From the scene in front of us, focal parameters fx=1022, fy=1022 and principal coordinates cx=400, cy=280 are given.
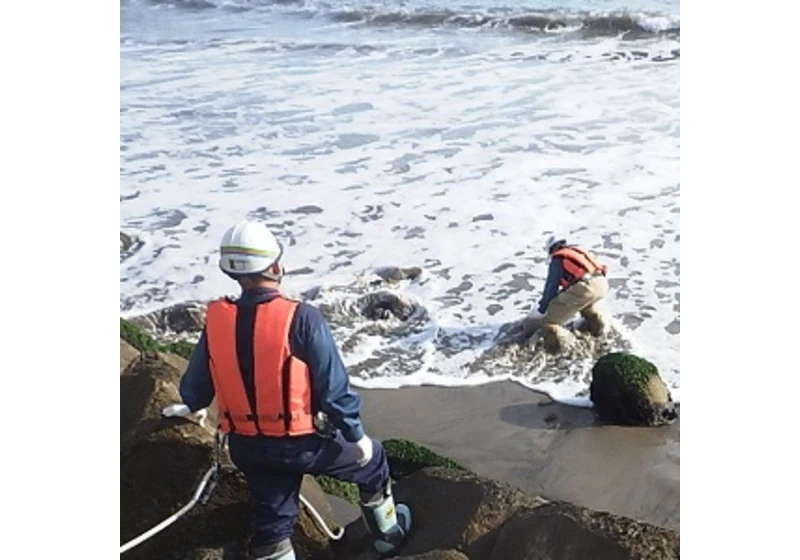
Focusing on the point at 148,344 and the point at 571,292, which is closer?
the point at 148,344

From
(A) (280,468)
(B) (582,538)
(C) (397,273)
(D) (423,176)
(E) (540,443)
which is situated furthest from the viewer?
(D) (423,176)

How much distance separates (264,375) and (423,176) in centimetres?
823

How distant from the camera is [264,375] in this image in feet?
11.7

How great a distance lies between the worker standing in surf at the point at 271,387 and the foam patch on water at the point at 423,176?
316 cm

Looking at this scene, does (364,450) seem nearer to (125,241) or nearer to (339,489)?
(339,489)

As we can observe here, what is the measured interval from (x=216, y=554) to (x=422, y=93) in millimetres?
12124

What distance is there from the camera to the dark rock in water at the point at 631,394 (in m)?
6.14

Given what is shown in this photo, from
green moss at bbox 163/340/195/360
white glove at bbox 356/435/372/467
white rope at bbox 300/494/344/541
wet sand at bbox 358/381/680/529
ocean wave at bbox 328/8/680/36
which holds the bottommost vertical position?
wet sand at bbox 358/381/680/529

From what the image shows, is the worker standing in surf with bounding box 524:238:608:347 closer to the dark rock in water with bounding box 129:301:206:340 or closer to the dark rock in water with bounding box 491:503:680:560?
the dark rock in water with bounding box 129:301:206:340

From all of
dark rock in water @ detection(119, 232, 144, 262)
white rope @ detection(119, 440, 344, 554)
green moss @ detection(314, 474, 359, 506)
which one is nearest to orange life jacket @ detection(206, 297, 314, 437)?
white rope @ detection(119, 440, 344, 554)

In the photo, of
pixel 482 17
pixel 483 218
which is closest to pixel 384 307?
pixel 483 218

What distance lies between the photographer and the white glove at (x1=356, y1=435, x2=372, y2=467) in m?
3.81

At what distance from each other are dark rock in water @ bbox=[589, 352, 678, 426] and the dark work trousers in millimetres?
2769

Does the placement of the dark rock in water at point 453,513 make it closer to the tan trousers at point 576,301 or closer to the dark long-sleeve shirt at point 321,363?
the dark long-sleeve shirt at point 321,363
